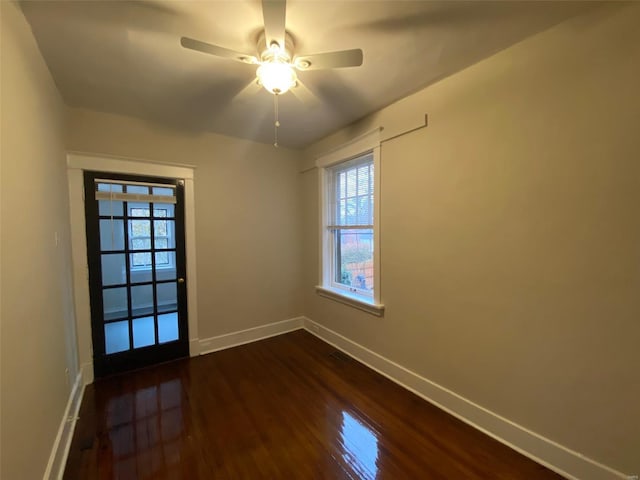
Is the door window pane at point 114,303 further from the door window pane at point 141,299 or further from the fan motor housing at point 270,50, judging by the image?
the fan motor housing at point 270,50

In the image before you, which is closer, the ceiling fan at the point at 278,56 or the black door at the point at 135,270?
the ceiling fan at the point at 278,56

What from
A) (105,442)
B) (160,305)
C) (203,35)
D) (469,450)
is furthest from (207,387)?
(203,35)

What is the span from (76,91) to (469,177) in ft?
10.2

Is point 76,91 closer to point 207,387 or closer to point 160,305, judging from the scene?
point 160,305

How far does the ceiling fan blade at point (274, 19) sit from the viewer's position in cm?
117

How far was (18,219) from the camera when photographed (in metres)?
1.30

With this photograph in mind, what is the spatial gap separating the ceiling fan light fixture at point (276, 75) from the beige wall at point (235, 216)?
5.84ft

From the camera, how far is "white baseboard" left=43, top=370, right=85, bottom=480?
1.54 meters

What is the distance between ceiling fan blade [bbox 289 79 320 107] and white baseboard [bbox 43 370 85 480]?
2822mm

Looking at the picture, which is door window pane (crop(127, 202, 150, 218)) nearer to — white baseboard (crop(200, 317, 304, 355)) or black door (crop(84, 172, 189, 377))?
black door (crop(84, 172, 189, 377))

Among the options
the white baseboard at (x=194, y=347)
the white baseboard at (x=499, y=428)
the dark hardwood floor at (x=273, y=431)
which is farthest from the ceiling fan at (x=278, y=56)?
the white baseboard at (x=194, y=347)

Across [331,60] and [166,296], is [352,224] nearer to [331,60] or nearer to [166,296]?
[331,60]

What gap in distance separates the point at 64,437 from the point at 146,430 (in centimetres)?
46

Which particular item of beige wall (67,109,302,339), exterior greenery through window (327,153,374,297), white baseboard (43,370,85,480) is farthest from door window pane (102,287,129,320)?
exterior greenery through window (327,153,374,297)
